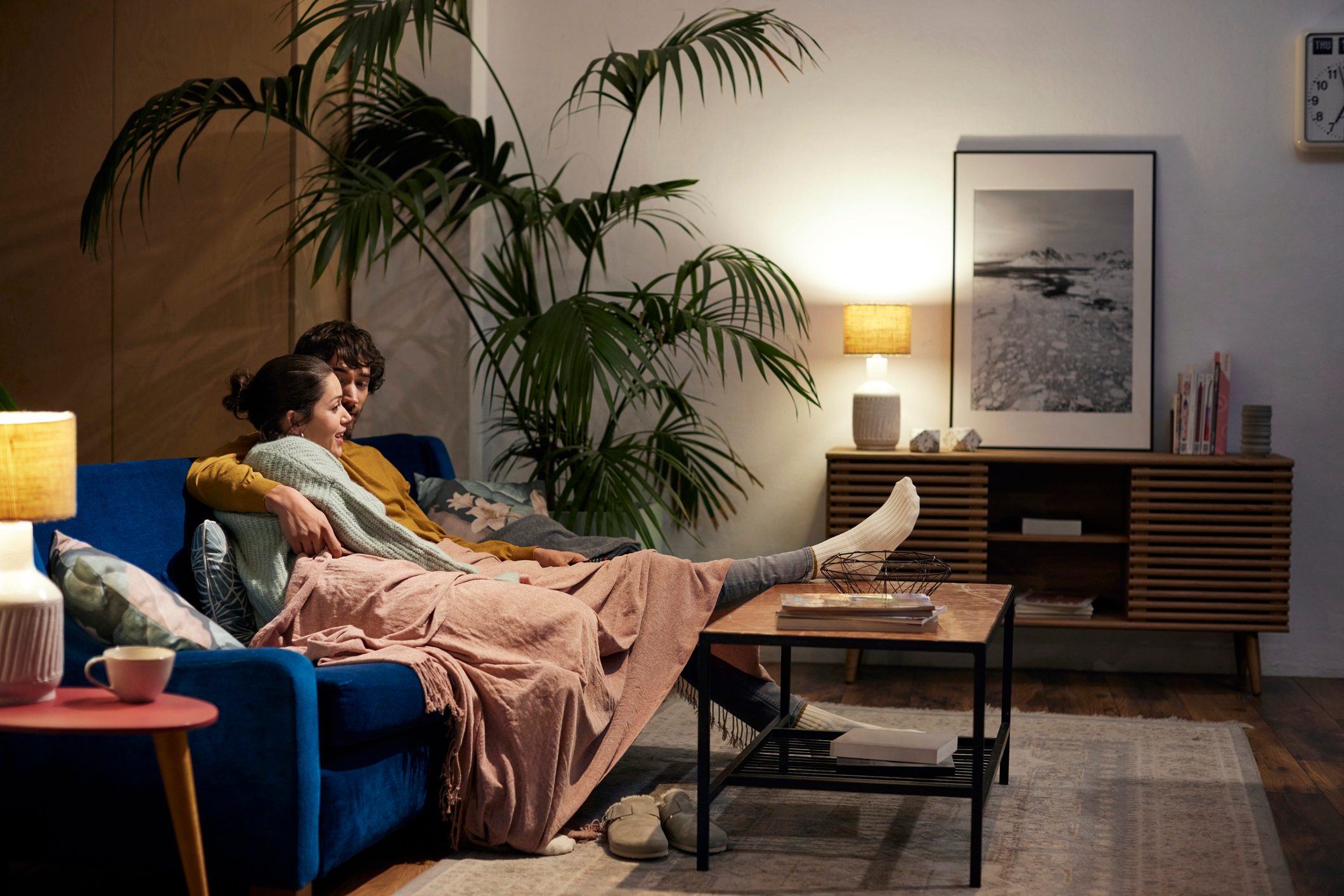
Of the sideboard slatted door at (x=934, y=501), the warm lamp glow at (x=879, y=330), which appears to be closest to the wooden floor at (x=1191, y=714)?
the sideboard slatted door at (x=934, y=501)

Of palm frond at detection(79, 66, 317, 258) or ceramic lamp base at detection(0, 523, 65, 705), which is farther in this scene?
palm frond at detection(79, 66, 317, 258)

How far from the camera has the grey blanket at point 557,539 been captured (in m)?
3.38

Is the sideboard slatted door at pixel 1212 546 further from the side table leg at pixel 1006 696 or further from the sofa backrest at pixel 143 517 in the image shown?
the sofa backrest at pixel 143 517

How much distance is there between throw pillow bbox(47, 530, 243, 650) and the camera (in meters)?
2.18

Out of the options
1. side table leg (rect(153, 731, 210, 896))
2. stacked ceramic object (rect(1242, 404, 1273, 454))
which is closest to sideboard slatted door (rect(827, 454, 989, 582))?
stacked ceramic object (rect(1242, 404, 1273, 454))

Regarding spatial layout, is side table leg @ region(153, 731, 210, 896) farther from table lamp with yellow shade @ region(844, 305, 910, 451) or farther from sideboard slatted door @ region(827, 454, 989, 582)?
table lamp with yellow shade @ region(844, 305, 910, 451)

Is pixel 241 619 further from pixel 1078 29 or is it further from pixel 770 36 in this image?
pixel 1078 29

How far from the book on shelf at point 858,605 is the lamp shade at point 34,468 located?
1.22 metres

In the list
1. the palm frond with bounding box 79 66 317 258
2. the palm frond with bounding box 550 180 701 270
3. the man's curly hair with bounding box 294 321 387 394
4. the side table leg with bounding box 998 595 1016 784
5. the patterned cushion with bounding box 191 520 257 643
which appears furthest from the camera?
the palm frond with bounding box 550 180 701 270

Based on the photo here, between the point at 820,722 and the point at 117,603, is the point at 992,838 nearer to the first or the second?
the point at 820,722

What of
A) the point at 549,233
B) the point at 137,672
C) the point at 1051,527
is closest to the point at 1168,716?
the point at 1051,527

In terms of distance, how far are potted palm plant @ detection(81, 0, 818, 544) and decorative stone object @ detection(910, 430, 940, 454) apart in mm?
494

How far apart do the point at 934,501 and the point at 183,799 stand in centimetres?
293

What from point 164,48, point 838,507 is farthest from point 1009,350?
point 164,48
